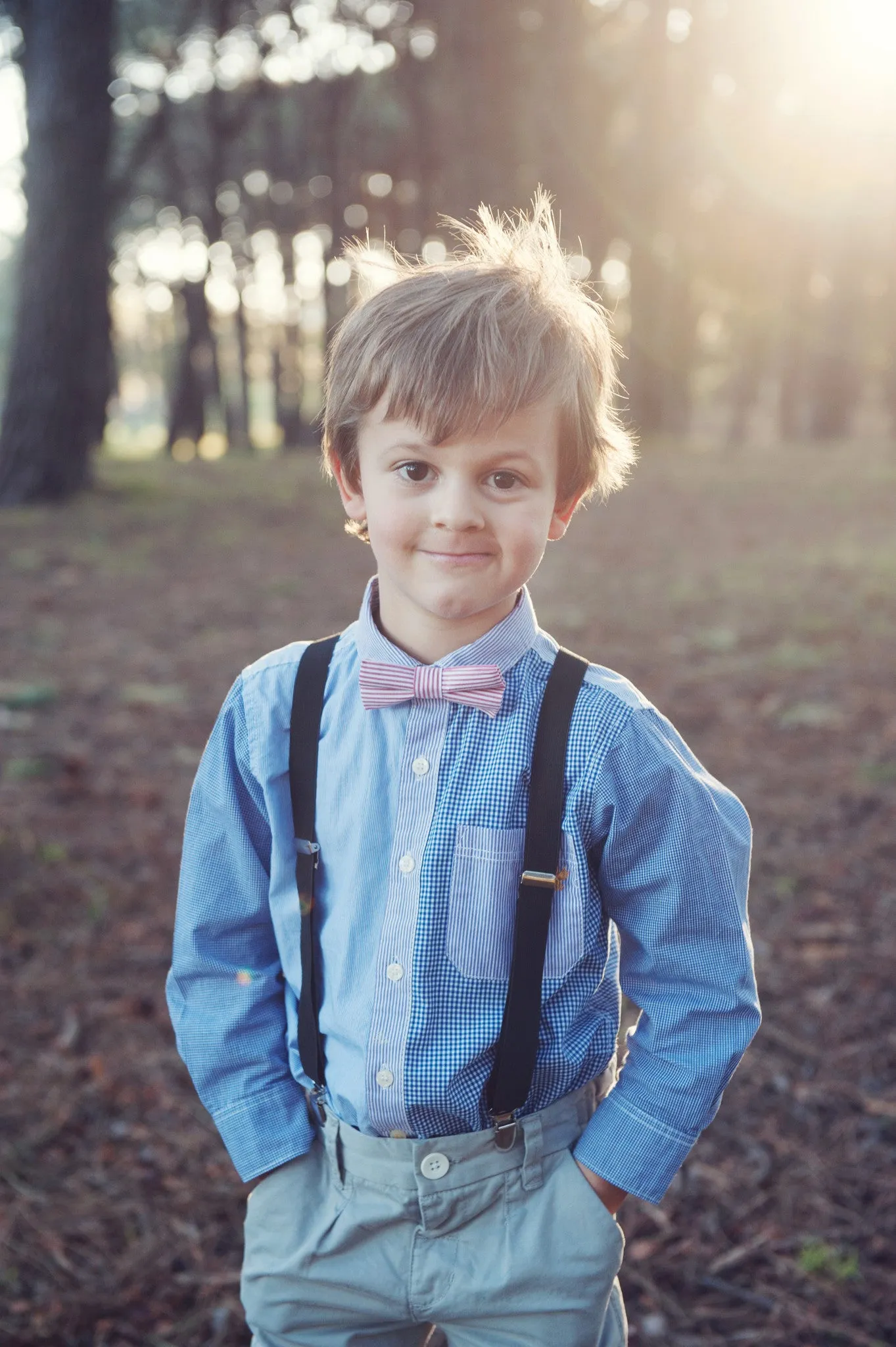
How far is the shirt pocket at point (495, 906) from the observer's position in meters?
1.52

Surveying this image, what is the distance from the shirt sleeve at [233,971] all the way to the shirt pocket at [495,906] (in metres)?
0.35

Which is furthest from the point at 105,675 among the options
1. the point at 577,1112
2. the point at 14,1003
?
the point at 577,1112

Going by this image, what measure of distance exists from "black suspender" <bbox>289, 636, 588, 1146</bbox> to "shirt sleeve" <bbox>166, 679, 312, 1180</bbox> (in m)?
0.10

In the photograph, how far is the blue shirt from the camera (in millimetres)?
1522

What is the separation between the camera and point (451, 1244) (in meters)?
1.57

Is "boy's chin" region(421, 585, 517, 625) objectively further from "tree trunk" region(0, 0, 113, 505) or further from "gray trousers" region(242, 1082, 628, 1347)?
"tree trunk" region(0, 0, 113, 505)

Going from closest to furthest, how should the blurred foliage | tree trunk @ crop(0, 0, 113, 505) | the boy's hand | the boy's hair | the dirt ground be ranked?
the boy's hair
the boy's hand
the dirt ground
tree trunk @ crop(0, 0, 113, 505)
the blurred foliage

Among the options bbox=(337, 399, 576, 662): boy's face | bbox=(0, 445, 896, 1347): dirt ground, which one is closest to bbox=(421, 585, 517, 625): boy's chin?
bbox=(337, 399, 576, 662): boy's face

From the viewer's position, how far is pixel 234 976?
1725 millimetres

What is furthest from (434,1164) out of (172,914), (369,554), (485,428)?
(369,554)

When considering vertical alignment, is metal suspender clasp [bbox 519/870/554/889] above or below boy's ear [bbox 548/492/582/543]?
below

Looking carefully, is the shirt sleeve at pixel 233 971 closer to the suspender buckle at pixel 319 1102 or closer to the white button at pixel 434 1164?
the suspender buckle at pixel 319 1102

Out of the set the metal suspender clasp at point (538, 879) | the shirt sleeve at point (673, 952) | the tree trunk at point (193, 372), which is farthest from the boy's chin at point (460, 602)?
the tree trunk at point (193, 372)

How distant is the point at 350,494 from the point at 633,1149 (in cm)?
102
